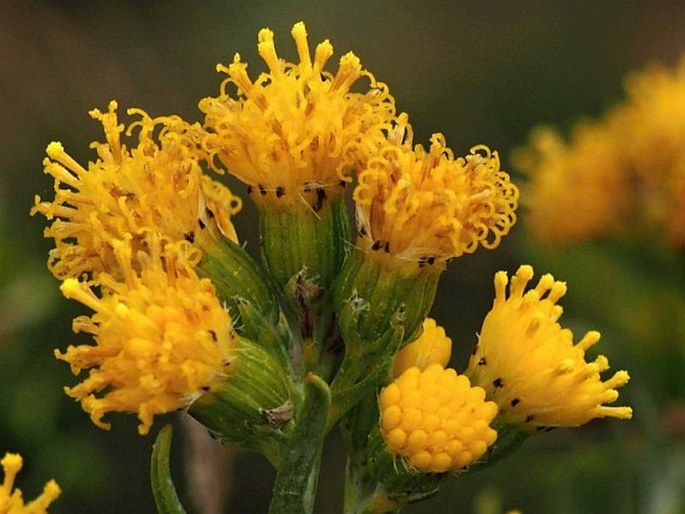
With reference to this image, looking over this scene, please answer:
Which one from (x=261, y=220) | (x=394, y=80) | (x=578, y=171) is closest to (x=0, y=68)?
(x=394, y=80)

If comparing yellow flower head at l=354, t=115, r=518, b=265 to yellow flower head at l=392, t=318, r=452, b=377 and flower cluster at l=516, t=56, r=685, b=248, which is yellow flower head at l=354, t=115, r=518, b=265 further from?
flower cluster at l=516, t=56, r=685, b=248

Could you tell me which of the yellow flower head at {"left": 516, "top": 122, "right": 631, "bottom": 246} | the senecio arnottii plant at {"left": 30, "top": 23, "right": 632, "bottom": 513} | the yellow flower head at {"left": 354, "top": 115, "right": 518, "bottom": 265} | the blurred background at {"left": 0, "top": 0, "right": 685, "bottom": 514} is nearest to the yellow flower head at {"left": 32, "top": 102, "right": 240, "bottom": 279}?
the senecio arnottii plant at {"left": 30, "top": 23, "right": 632, "bottom": 513}

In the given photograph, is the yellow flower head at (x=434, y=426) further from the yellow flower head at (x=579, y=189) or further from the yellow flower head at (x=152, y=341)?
the yellow flower head at (x=579, y=189)

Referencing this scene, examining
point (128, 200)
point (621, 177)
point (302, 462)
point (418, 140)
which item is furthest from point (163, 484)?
point (418, 140)

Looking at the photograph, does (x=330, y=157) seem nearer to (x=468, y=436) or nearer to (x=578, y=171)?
(x=468, y=436)

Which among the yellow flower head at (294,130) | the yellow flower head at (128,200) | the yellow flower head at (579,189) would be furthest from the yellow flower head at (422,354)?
the yellow flower head at (579,189)

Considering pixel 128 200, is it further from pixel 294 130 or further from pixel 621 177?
pixel 621 177
